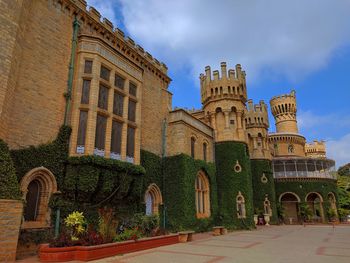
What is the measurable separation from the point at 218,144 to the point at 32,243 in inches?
742

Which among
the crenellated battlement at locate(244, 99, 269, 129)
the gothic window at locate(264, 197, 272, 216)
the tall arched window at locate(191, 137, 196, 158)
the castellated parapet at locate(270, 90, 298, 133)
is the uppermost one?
the castellated parapet at locate(270, 90, 298, 133)

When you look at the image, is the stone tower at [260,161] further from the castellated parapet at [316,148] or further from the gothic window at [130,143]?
the castellated parapet at [316,148]

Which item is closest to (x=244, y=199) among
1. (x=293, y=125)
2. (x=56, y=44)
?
(x=56, y=44)

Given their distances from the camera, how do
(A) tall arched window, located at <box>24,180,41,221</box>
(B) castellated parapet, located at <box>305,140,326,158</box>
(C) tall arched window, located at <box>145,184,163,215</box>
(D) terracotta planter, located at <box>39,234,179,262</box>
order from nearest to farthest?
(D) terracotta planter, located at <box>39,234,179,262</box>, (A) tall arched window, located at <box>24,180,41,221</box>, (C) tall arched window, located at <box>145,184,163,215</box>, (B) castellated parapet, located at <box>305,140,326,158</box>

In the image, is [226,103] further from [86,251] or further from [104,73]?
[86,251]

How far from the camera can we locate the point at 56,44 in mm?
14039

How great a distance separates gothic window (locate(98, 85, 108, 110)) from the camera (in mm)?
14852

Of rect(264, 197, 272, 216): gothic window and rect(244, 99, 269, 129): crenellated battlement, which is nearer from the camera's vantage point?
rect(264, 197, 272, 216): gothic window

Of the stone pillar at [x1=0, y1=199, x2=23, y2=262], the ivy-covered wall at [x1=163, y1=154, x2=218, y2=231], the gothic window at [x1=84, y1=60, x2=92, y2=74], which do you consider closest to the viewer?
the stone pillar at [x1=0, y1=199, x2=23, y2=262]

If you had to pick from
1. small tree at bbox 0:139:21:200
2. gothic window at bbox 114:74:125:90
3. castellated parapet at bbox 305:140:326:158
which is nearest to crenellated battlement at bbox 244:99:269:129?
gothic window at bbox 114:74:125:90

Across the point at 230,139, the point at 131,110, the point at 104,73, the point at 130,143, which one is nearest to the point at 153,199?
the point at 130,143

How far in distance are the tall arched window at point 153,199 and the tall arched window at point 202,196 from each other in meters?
4.23

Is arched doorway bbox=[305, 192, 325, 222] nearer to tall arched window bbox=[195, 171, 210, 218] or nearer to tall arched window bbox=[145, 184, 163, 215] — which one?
tall arched window bbox=[195, 171, 210, 218]

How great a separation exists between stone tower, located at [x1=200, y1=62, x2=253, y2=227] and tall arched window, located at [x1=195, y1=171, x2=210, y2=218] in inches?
79.6
